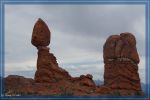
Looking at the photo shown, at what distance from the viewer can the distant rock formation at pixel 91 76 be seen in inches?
3132

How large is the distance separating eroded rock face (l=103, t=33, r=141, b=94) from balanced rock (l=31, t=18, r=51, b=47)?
474 inches

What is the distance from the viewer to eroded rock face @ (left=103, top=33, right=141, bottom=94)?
265 feet

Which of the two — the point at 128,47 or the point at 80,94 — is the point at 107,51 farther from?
the point at 80,94

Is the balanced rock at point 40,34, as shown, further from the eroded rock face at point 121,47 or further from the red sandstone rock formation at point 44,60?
the eroded rock face at point 121,47

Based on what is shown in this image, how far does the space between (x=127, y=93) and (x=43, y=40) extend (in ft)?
65.3

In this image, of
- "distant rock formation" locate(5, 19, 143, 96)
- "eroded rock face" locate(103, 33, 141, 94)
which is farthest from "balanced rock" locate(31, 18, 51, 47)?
"eroded rock face" locate(103, 33, 141, 94)

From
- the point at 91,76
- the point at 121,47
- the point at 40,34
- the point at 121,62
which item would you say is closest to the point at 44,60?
the point at 40,34

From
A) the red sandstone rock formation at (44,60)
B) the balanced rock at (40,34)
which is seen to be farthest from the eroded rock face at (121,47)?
the balanced rock at (40,34)

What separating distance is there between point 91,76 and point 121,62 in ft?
22.7

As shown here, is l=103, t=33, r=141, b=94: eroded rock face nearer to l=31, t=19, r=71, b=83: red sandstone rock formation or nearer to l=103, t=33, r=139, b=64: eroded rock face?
l=103, t=33, r=139, b=64: eroded rock face

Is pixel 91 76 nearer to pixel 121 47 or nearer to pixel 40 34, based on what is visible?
pixel 121 47

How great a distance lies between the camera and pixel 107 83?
8206cm

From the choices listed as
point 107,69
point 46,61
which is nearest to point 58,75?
point 46,61

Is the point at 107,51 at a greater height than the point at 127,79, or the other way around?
the point at 107,51
